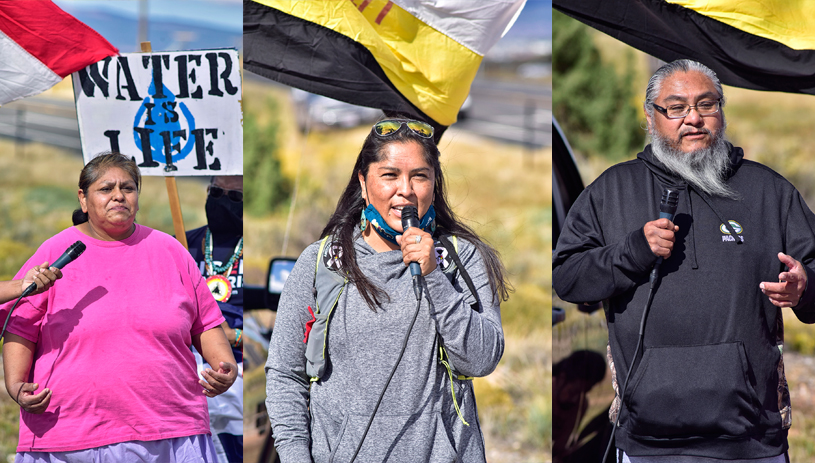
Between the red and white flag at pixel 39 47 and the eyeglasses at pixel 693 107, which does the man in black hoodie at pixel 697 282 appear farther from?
the red and white flag at pixel 39 47

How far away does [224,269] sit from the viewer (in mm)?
4297

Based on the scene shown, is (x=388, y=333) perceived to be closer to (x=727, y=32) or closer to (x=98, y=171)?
(x=98, y=171)

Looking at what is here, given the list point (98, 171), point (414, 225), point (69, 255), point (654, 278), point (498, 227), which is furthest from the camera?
point (498, 227)

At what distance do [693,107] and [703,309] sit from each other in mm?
866

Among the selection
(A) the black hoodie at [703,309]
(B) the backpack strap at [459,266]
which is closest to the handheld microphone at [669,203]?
(A) the black hoodie at [703,309]

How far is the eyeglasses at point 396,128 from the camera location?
2.73 metres

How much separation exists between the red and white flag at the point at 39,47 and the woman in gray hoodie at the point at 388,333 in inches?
83.6

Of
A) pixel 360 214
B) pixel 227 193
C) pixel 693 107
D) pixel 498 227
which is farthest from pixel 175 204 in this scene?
pixel 498 227

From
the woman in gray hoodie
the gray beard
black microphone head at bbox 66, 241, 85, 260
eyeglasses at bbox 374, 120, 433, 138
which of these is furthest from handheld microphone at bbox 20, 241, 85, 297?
the gray beard

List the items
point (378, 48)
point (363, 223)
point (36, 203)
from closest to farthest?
point (363, 223) < point (378, 48) < point (36, 203)

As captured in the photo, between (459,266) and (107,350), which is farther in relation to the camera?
(107,350)

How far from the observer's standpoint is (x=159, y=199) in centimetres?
491

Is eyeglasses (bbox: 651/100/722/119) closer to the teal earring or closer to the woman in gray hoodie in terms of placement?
the woman in gray hoodie

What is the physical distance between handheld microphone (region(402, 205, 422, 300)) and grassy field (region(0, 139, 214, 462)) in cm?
173
